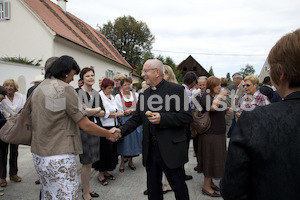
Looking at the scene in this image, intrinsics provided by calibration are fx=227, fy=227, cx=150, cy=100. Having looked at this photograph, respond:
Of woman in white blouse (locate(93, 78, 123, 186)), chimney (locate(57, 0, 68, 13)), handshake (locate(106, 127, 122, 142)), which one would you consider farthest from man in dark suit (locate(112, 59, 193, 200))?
chimney (locate(57, 0, 68, 13))

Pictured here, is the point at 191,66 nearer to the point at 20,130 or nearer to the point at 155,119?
the point at 155,119

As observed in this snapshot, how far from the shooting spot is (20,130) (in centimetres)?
243

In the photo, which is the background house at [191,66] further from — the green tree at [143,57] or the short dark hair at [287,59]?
the short dark hair at [287,59]

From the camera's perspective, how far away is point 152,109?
294 cm

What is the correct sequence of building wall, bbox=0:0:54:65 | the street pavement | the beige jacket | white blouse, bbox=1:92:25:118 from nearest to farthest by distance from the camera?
1. the beige jacket
2. the street pavement
3. white blouse, bbox=1:92:25:118
4. building wall, bbox=0:0:54:65

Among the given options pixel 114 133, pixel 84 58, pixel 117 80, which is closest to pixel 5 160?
pixel 114 133

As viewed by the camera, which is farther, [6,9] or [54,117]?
[6,9]

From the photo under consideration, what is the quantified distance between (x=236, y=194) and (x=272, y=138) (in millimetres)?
377

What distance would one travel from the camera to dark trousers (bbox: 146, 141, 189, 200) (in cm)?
279

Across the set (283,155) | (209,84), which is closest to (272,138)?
(283,155)

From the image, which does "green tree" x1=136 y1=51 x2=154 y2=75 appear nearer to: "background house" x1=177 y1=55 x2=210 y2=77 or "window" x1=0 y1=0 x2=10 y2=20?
"window" x1=0 y1=0 x2=10 y2=20

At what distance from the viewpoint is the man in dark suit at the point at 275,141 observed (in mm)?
1107

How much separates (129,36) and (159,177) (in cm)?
3522

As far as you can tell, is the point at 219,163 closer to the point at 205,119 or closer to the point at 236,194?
the point at 205,119
